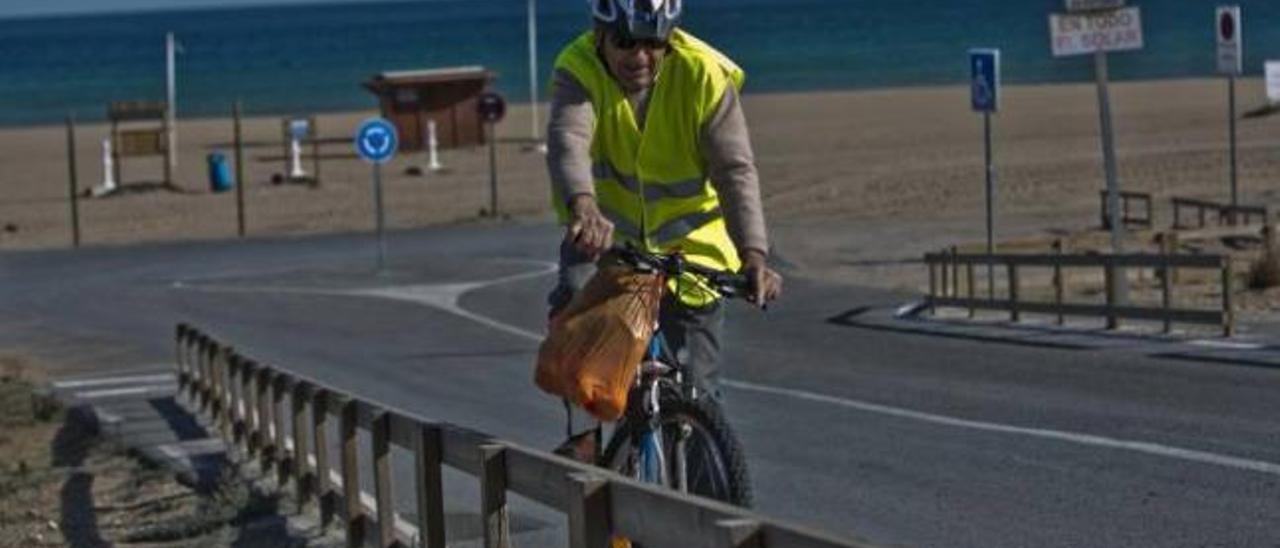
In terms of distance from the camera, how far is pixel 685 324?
8078 mm

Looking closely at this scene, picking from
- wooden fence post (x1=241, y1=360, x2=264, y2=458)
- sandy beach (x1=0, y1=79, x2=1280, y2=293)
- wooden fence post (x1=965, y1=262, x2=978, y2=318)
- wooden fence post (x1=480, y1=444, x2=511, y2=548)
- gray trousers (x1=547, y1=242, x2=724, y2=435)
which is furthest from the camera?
sandy beach (x1=0, y1=79, x2=1280, y2=293)

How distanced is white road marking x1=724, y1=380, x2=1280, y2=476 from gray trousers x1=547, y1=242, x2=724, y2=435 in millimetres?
5420

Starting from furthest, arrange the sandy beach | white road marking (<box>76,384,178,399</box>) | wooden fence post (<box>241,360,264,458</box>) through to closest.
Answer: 1. the sandy beach
2. white road marking (<box>76,384,178,399</box>)
3. wooden fence post (<box>241,360,264,458</box>)

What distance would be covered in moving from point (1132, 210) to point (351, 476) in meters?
28.4

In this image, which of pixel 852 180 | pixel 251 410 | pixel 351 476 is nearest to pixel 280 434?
pixel 251 410

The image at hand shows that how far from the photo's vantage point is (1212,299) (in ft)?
84.3

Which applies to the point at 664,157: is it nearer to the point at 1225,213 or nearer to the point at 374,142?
the point at 1225,213

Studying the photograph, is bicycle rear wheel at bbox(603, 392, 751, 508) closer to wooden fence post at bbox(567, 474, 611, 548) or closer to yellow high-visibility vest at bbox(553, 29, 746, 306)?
yellow high-visibility vest at bbox(553, 29, 746, 306)

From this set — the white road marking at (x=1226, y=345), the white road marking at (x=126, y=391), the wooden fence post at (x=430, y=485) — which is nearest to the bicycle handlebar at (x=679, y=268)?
the wooden fence post at (x=430, y=485)

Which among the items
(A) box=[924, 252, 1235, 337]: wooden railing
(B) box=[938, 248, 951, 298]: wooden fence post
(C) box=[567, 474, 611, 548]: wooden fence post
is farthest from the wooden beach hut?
(C) box=[567, 474, 611, 548]: wooden fence post

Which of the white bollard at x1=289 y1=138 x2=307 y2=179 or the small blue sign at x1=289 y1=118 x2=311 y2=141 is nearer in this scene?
the small blue sign at x1=289 y1=118 x2=311 y2=141

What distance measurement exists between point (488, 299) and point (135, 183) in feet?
91.1

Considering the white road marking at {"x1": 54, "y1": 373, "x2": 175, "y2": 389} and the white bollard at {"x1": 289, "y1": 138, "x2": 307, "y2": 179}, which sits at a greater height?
the white bollard at {"x1": 289, "y1": 138, "x2": 307, "y2": 179}

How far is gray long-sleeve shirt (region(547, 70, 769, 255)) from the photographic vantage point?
7.87 m
